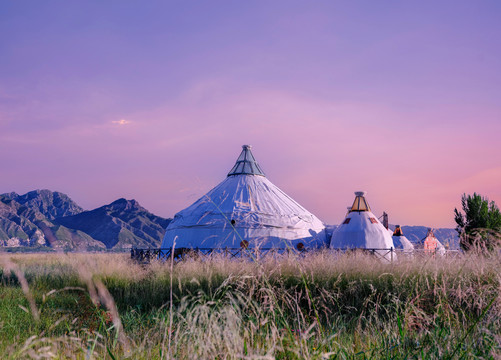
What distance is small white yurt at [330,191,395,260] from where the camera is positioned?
19.8 m

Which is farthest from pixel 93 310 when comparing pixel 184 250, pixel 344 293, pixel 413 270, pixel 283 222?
pixel 283 222

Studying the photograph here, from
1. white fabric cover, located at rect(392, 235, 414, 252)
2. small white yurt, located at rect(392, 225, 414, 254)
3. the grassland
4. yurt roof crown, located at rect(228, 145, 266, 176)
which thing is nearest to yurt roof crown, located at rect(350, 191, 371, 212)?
small white yurt, located at rect(392, 225, 414, 254)

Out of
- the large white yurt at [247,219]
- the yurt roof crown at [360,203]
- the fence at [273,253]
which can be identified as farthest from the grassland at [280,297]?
the yurt roof crown at [360,203]

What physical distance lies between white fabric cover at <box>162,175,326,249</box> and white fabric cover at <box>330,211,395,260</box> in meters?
2.01

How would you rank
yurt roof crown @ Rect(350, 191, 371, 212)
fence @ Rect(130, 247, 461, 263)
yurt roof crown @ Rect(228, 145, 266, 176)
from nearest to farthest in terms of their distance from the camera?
fence @ Rect(130, 247, 461, 263) < yurt roof crown @ Rect(350, 191, 371, 212) < yurt roof crown @ Rect(228, 145, 266, 176)

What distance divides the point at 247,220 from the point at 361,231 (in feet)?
18.2

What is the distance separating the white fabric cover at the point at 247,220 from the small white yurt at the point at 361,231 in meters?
2.04

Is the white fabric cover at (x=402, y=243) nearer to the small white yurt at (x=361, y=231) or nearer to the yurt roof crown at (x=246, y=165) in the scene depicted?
the small white yurt at (x=361, y=231)

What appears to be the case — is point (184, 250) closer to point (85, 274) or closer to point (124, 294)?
point (124, 294)

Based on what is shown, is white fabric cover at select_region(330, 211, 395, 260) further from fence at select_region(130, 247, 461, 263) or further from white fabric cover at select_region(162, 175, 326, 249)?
white fabric cover at select_region(162, 175, 326, 249)

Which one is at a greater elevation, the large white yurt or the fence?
the large white yurt

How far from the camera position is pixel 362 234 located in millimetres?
20047

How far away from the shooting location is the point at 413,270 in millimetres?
7379

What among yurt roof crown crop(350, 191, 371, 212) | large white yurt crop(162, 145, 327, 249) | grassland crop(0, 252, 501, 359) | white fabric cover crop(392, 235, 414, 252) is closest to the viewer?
grassland crop(0, 252, 501, 359)
